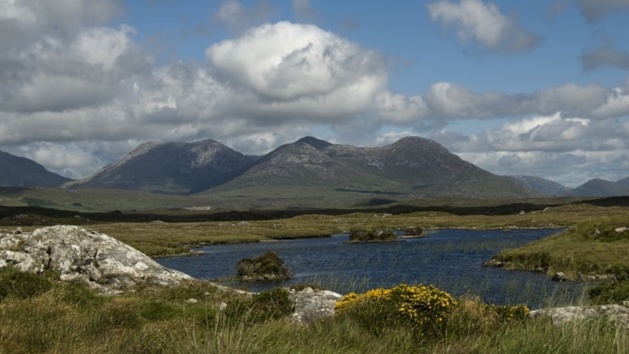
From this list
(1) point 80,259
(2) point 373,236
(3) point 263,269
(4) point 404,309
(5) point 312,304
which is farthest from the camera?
(2) point 373,236

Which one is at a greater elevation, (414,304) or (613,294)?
(414,304)

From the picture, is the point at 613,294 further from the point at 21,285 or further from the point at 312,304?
the point at 21,285

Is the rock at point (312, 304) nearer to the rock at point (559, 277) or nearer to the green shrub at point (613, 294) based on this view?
the green shrub at point (613, 294)

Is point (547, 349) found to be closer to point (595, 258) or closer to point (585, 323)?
point (585, 323)

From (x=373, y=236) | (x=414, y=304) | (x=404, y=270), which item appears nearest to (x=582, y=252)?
(x=404, y=270)

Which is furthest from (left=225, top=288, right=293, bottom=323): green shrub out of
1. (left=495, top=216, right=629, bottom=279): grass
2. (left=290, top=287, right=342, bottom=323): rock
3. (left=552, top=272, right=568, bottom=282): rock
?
(left=495, top=216, right=629, bottom=279): grass

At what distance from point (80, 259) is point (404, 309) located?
60.8ft

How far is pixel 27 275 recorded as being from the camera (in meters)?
21.3

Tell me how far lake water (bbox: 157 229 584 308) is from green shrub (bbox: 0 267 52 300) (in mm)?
16631

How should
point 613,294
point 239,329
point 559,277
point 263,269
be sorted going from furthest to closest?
point 263,269 < point 559,277 < point 613,294 < point 239,329

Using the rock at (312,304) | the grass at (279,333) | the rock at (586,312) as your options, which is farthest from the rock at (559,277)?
the grass at (279,333)

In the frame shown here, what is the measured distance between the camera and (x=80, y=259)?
27.6m

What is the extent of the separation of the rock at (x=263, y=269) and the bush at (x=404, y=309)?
42.6 m

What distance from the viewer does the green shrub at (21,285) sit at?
1950 centimetres
